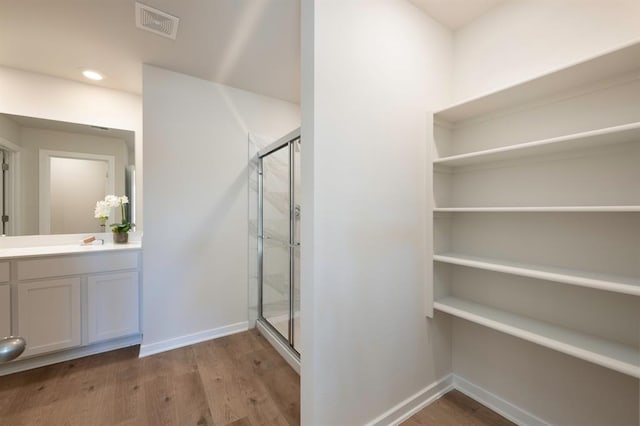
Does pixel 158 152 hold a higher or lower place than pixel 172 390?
higher

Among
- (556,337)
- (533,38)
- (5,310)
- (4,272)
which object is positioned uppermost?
(533,38)

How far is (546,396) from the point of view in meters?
1.42

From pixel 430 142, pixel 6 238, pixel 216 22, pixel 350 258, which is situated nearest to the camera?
pixel 350 258

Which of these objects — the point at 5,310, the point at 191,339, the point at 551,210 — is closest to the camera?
the point at 551,210

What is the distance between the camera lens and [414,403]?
1.60m

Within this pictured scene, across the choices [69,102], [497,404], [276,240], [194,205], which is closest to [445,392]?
[497,404]

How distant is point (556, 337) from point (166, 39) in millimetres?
3016

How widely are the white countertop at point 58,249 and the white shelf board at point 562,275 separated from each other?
2.59 metres

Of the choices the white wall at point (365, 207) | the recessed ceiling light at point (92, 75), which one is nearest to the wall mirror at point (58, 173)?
the recessed ceiling light at point (92, 75)

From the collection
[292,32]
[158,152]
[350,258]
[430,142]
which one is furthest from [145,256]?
[430,142]

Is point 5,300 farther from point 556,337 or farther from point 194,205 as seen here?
point 556,337

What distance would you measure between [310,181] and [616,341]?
161 centimetres

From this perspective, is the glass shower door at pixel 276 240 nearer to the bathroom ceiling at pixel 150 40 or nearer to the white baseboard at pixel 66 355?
the bathroom ceiling at pixel 150 40

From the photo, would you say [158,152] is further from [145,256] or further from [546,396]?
[546,396]
